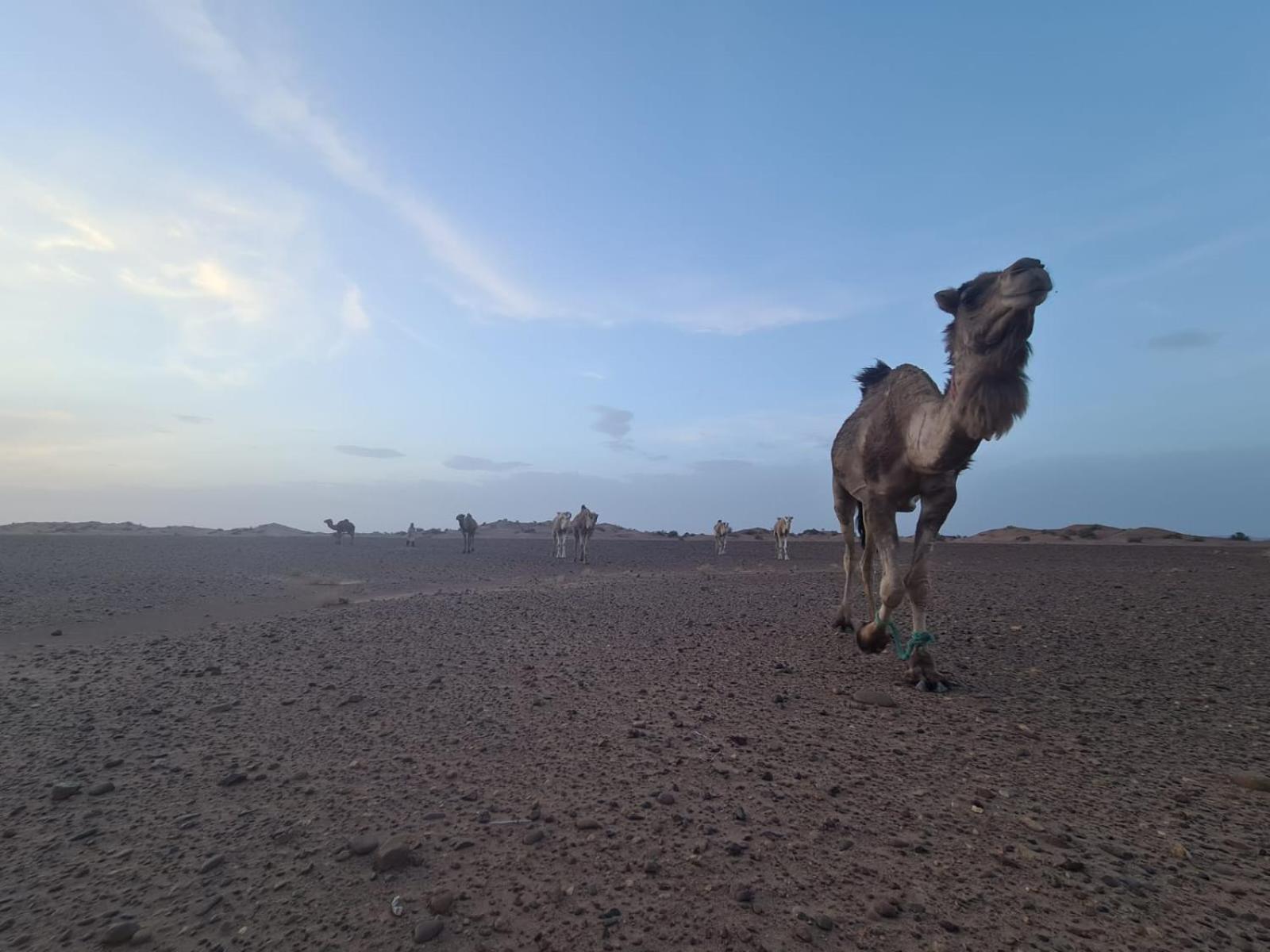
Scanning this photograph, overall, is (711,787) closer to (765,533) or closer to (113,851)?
(113,851)

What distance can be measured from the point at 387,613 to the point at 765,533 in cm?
4890

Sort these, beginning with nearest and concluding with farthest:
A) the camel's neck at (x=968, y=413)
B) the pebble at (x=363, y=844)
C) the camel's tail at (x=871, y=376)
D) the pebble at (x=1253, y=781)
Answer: the pebble at (x=363, y=844)
the pebble at (x=1253, y=781)
the camel's neck at (x=968, y=413)
the camel's tail at (x=871, y=376)

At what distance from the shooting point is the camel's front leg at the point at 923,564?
585 cm

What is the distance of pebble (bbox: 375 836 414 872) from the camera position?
3.07m

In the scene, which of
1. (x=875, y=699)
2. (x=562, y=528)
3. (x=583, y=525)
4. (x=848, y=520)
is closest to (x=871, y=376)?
(x=848, y=520)

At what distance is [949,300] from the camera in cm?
529

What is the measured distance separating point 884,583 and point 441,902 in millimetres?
4267

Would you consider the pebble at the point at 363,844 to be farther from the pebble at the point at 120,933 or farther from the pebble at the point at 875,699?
the pebble at the point at 875,699

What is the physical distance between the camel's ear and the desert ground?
125 inches

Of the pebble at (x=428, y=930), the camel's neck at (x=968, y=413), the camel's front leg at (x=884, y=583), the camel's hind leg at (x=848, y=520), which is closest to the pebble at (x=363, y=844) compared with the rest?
the pebble at (x=428, y=930)

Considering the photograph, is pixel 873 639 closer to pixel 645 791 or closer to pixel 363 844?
pixel 645 791

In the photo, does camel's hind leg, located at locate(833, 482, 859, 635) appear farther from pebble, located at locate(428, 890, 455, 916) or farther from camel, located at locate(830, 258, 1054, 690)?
pebble, located at locate(428, 890, 455, 916)

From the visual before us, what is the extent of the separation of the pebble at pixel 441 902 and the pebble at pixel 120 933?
3.88ft

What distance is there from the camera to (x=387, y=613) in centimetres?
1088
